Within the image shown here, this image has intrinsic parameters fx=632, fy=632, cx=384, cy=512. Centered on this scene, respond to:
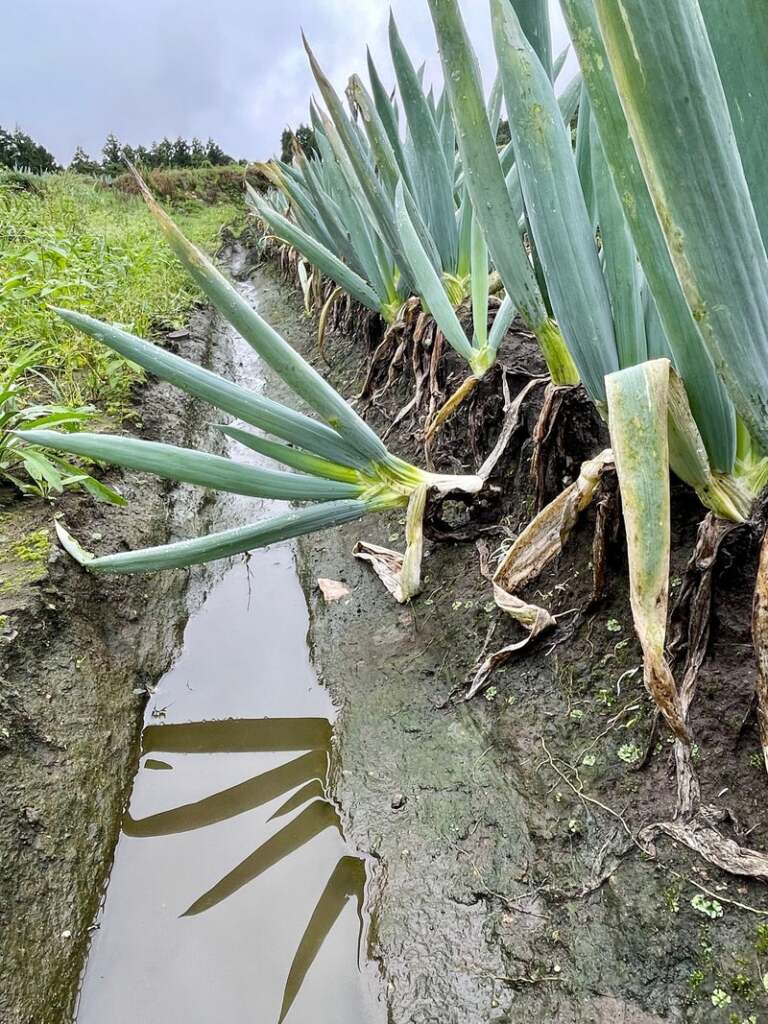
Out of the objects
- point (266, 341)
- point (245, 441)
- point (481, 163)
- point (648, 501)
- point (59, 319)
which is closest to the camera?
point (648, 501)

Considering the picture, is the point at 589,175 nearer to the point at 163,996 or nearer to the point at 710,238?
the point at 710,238

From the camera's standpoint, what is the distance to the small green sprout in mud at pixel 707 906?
26.9 inches

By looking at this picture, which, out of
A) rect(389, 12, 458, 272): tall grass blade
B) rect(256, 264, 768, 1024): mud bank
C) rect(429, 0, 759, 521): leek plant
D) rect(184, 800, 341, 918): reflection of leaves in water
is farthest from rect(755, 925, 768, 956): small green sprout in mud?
rect(389, 12, 458, 272): tall grass blade

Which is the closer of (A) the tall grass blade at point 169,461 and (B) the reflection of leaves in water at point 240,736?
(A) the tall grass blade at point 169,461

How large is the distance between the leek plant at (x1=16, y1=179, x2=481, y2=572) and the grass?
1.04 metres

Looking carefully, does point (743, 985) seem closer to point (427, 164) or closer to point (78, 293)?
point (427, 164)

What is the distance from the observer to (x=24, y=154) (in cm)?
1319

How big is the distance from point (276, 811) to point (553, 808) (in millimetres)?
497

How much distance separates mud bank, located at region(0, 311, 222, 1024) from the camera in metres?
0.88

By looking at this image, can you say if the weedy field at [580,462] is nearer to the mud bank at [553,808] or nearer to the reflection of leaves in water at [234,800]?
the mud bank at [553,808]

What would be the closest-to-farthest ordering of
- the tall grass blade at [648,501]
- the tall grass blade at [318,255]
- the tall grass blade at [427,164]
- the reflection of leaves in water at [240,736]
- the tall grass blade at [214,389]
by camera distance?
the tall grass blade at [648,501], the tall grass blade at [214,389], the reflection of leaves in water at [240,736], the tall grass blade at [427,164], the tall grass blade at [318,255]

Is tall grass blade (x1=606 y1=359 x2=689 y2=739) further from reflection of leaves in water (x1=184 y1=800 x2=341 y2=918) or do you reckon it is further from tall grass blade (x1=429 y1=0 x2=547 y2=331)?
reflection of leaves in water (x1=184 y1=800 x2=341 y2=918)

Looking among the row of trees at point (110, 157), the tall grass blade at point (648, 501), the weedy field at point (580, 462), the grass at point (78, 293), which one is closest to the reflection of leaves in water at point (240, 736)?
the weedy field at point (580, 462)

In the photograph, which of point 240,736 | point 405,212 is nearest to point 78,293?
point 405,212
